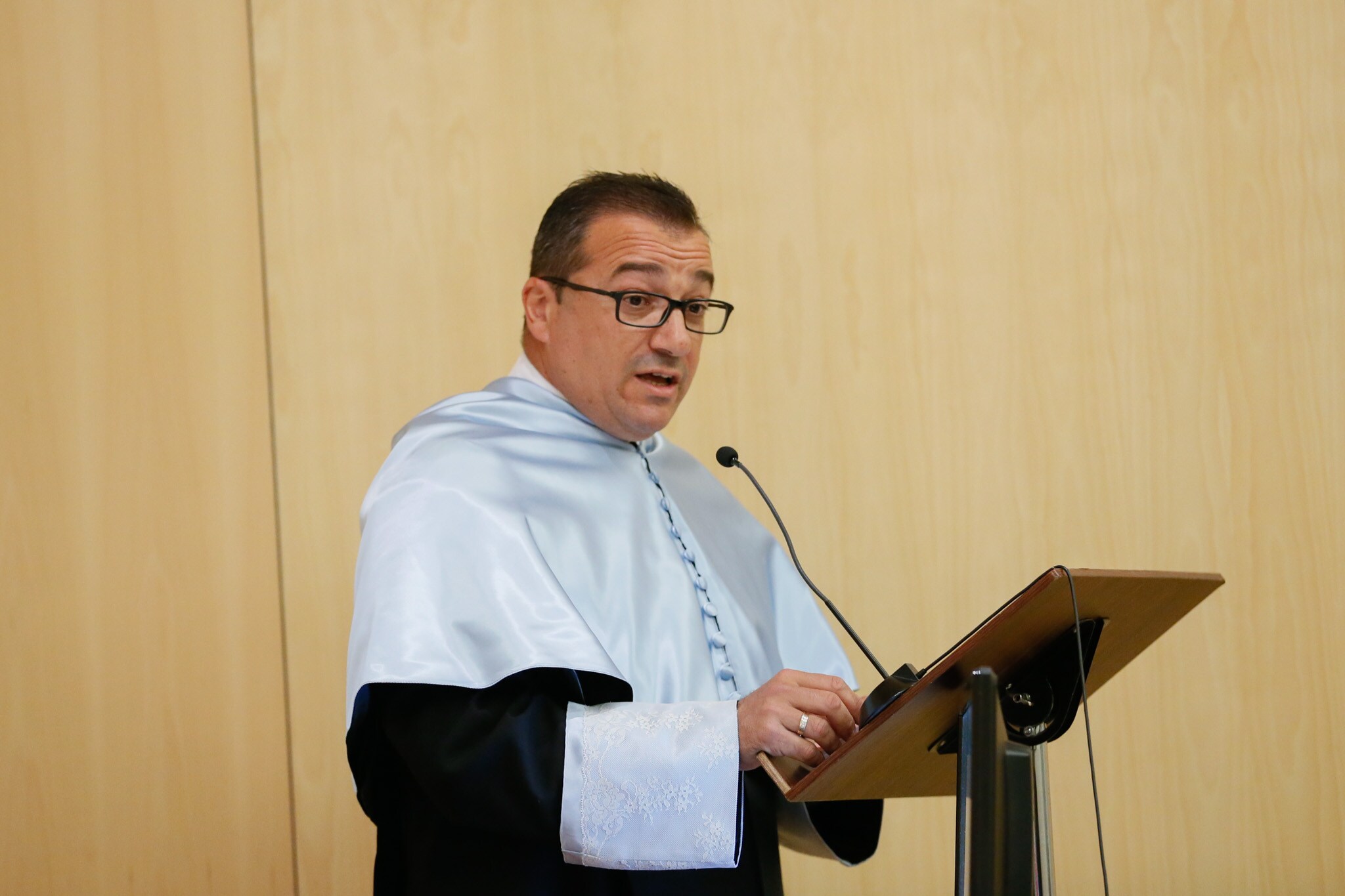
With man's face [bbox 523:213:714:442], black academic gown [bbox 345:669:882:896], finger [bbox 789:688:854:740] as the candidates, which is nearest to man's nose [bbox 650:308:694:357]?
man's face [bbox 523:213:714:442]

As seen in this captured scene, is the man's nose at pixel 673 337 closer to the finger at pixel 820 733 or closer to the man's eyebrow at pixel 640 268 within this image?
the man's eyebrow at pixel 640 268

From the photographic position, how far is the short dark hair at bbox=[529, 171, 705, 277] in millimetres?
2184

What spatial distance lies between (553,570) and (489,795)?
0.40m

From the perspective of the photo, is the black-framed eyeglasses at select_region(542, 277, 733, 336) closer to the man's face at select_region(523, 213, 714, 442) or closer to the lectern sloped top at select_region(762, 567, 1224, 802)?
the man's face at select_region(523, 213, 714, 442)

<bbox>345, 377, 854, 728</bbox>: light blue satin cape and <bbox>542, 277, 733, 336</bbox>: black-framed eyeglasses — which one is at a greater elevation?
<bbox>542, 277, 733, 336</bbox>: black-framed eyeglasses

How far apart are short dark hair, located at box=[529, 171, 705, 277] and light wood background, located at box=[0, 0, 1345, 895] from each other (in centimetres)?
96

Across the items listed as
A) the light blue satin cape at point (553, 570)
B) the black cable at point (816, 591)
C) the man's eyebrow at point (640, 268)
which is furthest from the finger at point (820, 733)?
the man's eyebrow at point (640, 268)

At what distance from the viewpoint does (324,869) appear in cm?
301

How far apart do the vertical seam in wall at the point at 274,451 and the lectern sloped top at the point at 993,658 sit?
5.86 ft

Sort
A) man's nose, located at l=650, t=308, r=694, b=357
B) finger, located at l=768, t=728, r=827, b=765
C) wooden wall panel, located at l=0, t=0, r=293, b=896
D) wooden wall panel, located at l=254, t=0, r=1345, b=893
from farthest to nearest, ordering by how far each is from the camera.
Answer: wooden wall panel, located at l=254, t=0, r=1345, b=893
wooden wall panel, located at l=0, t=0, r=293, b=896
man's nose, located at l=650, t=308, r=694, b=357
finger, located at l=768, t=728, r=827, b=765

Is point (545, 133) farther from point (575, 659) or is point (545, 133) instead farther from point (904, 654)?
point (575, 659)

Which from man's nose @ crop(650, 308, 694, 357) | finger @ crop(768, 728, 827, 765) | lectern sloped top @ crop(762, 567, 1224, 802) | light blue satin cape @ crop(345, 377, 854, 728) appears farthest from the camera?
man's nose @ crop(650, 308, 694, 357)

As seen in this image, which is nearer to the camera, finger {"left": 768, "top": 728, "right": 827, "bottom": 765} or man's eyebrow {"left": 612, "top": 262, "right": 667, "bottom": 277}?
finger {"left": 768, "top": 728, "right": 827, "bottom": 765}

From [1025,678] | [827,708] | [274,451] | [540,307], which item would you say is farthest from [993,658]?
[274,451]
